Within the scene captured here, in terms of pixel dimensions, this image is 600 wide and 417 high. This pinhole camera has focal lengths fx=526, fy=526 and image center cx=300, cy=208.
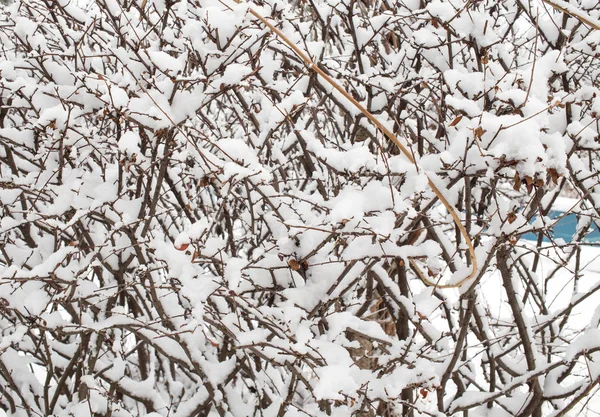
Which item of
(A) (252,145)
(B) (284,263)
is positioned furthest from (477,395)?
(A) (252,145)

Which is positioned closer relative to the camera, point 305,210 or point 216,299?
point 305,210

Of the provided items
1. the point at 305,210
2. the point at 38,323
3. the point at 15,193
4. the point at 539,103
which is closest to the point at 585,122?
the point at 539,103

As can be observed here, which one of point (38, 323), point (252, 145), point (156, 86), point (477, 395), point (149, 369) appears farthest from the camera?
point (149, 369)

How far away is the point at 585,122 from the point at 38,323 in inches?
85.6

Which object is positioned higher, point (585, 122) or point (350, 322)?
point (585, 122)

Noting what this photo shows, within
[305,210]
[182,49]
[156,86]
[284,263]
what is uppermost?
[182,49]

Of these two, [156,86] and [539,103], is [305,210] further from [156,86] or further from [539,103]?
[539,103]

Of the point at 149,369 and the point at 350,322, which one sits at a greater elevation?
the point at 149,369

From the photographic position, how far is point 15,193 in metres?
2.28

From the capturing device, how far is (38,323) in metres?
1.94

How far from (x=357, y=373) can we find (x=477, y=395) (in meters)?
0.69

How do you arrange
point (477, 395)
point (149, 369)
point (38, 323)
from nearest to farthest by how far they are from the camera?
point (38, 323)
point (477, 395)
point (149, 369)

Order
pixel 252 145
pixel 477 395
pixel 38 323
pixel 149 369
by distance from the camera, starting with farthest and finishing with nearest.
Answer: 1. pixel 149 369
2. pixel 252 145
3. pixel 477 395
4. pixel 38 323

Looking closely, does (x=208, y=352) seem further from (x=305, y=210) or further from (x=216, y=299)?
(x=305, y=210)
